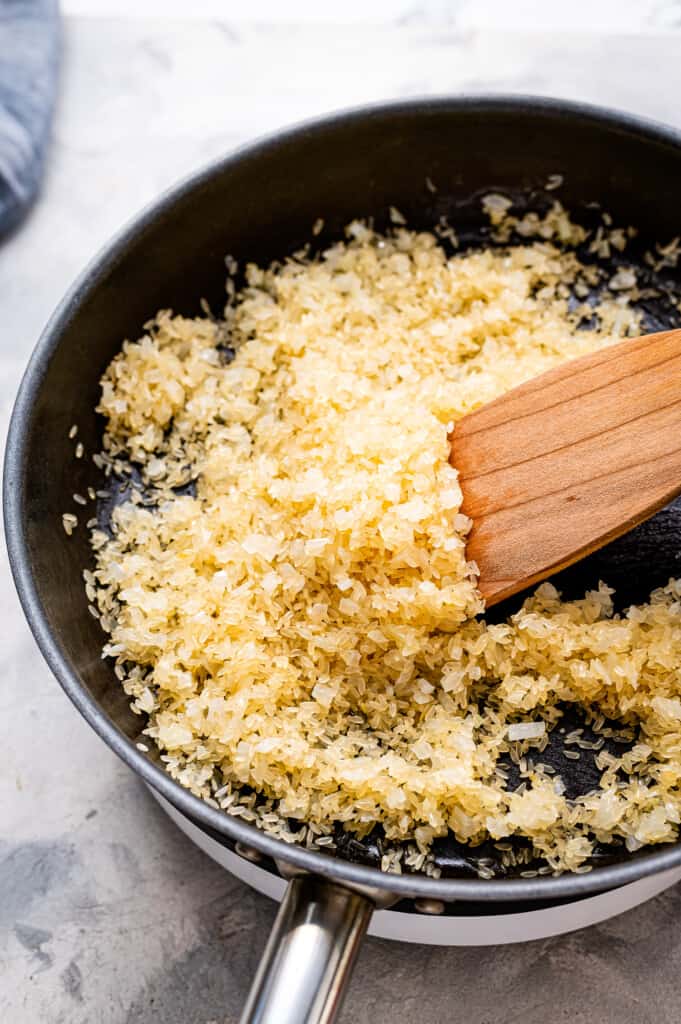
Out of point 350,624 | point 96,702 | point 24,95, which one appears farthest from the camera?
point 24,95

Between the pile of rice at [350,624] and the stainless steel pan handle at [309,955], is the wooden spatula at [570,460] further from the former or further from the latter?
the stainless steel pan handle at [309,955]

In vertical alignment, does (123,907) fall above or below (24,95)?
below

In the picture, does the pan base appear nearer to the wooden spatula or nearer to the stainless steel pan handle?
the stainless steel pan handle

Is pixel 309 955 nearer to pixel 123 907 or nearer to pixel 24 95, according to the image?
pixel 123 907

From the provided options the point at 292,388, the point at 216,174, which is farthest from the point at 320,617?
the point at 216,174

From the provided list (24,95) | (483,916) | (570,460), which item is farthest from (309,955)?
(24,95)

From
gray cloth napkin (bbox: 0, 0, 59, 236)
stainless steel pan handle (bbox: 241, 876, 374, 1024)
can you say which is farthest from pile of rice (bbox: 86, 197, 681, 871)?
gray cloth napkin (bbox: 0, 0, 59, 236)

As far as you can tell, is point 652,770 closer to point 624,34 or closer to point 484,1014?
point 484,1014
